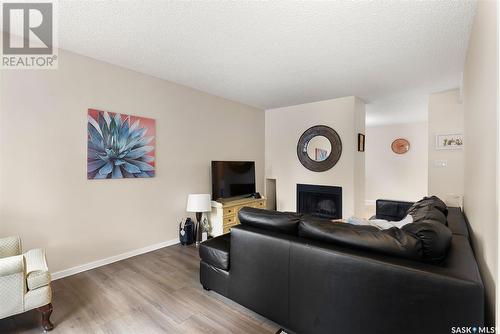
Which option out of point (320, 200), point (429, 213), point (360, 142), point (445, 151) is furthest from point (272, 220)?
point (445, 151)

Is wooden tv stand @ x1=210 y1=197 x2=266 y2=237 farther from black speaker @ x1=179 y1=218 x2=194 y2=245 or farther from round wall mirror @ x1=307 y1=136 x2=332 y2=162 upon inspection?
round wall mirror @ x1=307 y1=136 x2=332 y2=162

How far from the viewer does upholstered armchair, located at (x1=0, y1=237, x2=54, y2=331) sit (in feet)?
5.25

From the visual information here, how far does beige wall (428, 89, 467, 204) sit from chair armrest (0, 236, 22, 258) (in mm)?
5618

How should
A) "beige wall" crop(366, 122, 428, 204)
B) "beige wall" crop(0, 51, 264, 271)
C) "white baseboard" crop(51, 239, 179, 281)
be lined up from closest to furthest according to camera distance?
"beige wall" crop(0, 51, 264, 271)
"white baseboard" crop(51, 239, 179, 281)
"beige wall" crop(366, 122, 428, 204)

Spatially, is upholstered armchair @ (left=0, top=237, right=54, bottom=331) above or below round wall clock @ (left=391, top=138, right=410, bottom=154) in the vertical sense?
below

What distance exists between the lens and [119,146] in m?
3.05

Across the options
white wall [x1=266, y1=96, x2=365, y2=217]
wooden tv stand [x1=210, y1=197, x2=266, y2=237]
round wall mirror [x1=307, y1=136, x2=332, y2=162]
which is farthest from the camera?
round wall mirror [x1=307, y1=136, x2=332, y2=162]

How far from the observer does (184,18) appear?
207 centimetres

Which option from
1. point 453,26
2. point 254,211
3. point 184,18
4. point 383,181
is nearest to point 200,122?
point 184,18

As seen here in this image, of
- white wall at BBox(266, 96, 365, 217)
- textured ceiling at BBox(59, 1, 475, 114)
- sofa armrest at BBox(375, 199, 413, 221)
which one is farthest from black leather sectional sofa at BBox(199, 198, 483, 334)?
white wall at BBox(266, 96, 365, 217)

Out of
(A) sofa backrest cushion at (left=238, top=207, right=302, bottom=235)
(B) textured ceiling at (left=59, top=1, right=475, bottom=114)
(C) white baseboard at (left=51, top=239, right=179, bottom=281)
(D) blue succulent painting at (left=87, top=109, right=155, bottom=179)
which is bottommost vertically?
(C) white baseboard at (left=51, top=239, right=179, bottom=281)

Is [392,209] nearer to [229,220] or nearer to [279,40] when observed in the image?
[229,220]

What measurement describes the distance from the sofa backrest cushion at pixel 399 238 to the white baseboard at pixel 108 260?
265cm

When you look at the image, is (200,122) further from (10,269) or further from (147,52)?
(10,269)
